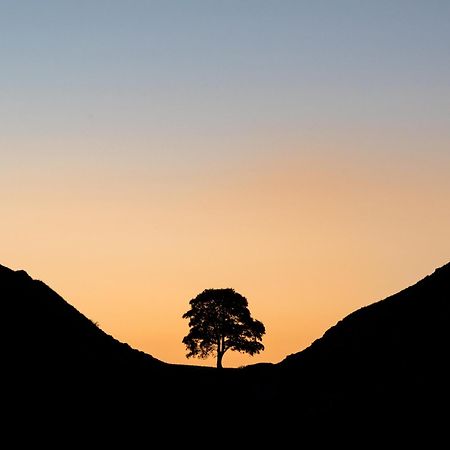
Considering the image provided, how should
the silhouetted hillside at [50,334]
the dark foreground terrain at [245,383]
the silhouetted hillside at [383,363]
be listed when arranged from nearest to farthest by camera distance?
1. the silhouetted hillside at [383,363]
2. the dark foreground terrain at [245,383]
3. the silhouetted hillside at [50,334]

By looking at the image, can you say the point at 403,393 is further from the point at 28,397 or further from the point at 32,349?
the point at 32,349

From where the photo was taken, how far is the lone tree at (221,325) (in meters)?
88.4

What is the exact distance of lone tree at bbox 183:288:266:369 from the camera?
88438mm

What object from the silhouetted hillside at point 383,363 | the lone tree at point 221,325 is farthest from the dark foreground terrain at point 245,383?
the lone tree at point 221,325

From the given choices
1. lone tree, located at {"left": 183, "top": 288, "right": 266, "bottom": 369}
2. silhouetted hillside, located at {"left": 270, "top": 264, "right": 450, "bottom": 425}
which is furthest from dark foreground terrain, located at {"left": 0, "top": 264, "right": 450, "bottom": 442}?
lone tree, located at {"left": 183, "top": 288, "right": 266, "bottom": 369}

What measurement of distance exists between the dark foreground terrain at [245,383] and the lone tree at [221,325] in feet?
113

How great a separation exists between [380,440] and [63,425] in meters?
15.9

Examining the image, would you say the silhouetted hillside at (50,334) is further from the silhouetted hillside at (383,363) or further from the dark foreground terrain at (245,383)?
the silhouetted hillside at (383,363)

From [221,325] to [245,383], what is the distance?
126 ft

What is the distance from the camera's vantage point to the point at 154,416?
138ft

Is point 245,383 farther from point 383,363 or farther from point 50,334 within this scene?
point 50,334

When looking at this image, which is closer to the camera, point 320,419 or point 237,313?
point 320,419

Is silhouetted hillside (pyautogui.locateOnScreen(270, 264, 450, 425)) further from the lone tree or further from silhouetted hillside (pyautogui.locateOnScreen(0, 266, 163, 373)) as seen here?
the lone tree

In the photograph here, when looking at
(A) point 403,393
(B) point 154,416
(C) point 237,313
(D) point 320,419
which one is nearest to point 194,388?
(B) point 154,416
